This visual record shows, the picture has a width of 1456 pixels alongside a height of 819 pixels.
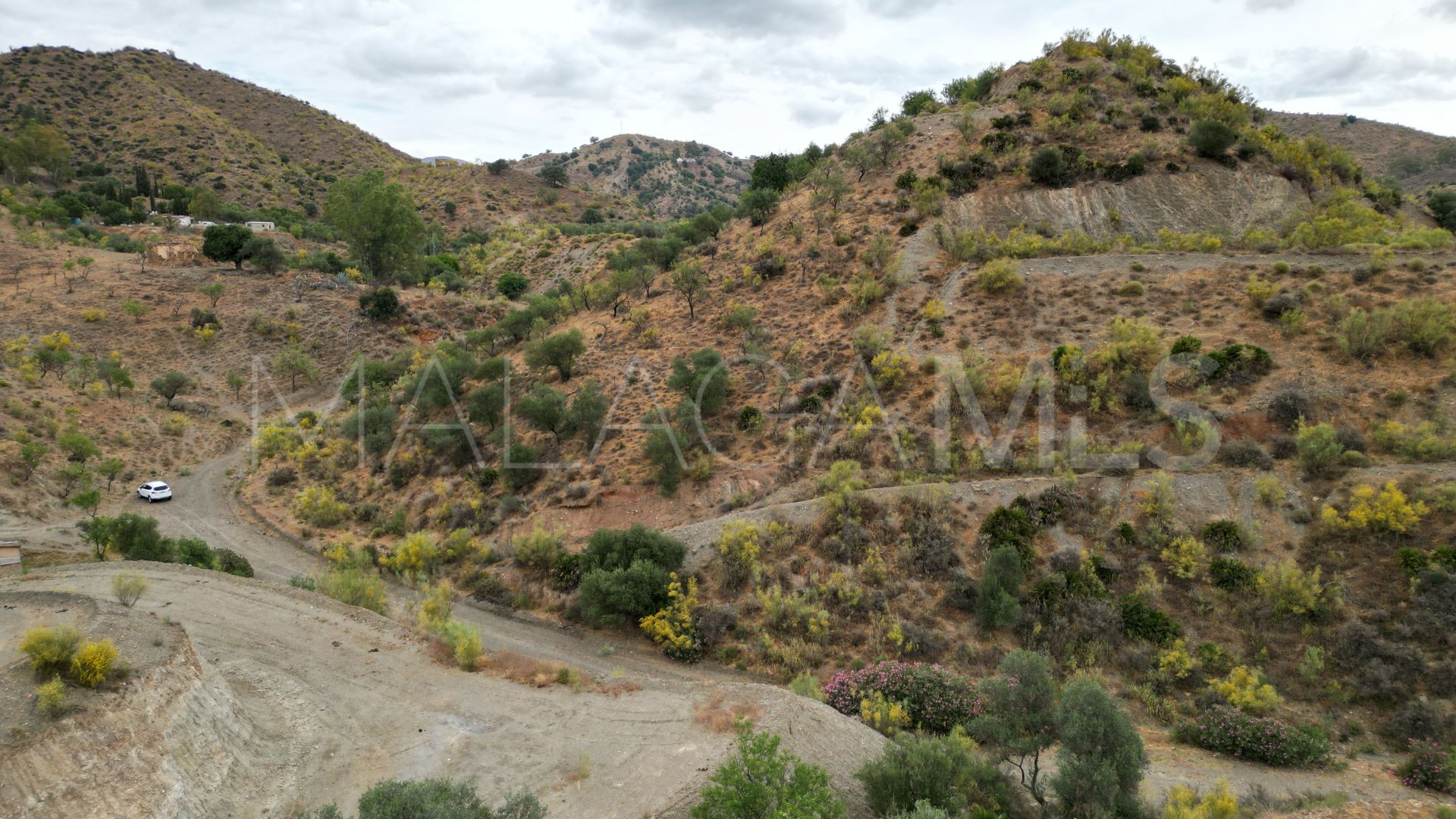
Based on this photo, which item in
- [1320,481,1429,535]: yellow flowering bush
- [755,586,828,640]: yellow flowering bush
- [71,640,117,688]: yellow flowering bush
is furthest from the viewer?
[755,586,828,640]: yellow flowering bush

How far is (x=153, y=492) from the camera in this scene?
27844mm

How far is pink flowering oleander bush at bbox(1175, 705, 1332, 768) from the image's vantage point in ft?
37.7

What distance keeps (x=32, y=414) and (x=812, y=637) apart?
3582cm

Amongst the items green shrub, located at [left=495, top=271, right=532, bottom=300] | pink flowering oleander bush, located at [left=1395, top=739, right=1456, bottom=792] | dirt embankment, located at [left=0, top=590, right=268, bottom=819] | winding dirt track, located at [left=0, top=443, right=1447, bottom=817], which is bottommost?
winding dirt track, located at [left=0, top=443, right=1447, bottom=817]

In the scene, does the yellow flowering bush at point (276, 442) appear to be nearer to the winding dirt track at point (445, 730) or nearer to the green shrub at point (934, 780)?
the winding dirt track at point (445, 730)

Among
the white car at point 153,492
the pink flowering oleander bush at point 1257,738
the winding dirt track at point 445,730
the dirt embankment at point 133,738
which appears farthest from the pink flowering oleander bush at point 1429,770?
the white car at point 153,492

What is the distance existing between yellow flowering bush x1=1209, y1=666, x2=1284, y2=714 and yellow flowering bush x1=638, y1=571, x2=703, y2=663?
11.5m

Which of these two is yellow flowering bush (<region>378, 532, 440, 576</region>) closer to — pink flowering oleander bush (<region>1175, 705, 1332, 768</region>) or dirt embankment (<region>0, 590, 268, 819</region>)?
dirt embankment (<region>0, 590, 268, 819</region>)

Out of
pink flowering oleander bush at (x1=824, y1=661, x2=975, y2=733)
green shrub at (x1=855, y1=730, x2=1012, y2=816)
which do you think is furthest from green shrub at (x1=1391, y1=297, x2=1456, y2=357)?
green shrub at (x1=855, y1=730, x2=1012, y2=816)

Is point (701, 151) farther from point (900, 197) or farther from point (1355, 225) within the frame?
point (1355, 225)

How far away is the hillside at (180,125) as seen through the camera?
72062 millimetres

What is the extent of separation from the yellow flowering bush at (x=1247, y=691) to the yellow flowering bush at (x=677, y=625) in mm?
11534

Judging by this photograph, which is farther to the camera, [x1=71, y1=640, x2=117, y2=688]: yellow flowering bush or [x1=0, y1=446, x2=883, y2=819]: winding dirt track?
[x1=0, y1=446, x2=883, y2=819]: winding dirt track

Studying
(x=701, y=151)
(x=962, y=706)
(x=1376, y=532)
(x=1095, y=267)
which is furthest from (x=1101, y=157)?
(x=701, y=151)
